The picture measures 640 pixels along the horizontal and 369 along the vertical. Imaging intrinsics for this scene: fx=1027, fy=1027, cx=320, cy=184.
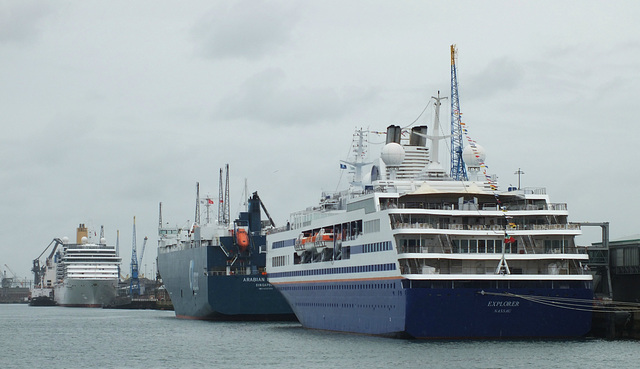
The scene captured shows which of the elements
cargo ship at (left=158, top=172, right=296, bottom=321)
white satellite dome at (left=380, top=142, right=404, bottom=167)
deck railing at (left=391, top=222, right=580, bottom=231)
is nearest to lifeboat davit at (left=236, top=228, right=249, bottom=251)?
cargo ship at (left=158, top=172, right=296, bottom=321)

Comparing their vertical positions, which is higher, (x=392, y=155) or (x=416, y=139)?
(x=416, y=139)

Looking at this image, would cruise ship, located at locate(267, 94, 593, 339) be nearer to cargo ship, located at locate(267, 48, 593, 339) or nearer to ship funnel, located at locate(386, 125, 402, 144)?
cargo ship, located at locate(267, 48, 593, 339)

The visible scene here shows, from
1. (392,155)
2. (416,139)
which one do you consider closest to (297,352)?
(392,155)

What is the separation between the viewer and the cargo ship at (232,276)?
100750mm

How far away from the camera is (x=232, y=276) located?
333ft

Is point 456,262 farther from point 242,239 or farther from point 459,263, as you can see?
point 242,239

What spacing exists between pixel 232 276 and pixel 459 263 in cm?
4376

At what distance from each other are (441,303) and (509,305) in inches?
158

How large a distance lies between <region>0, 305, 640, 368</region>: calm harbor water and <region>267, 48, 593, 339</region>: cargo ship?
125cm

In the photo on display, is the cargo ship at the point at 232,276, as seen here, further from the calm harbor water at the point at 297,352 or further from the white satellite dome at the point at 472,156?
the white satellite dome at the point at 472,156

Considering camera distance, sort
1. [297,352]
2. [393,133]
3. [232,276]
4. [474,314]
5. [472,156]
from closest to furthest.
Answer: [474,314] → [297,352] → [472,156] → [393,133] → [232,276]

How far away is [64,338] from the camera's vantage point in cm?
8369

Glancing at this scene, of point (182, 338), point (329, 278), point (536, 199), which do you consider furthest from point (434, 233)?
point (182, 338)

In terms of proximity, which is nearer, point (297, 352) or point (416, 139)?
point (297, 352)
